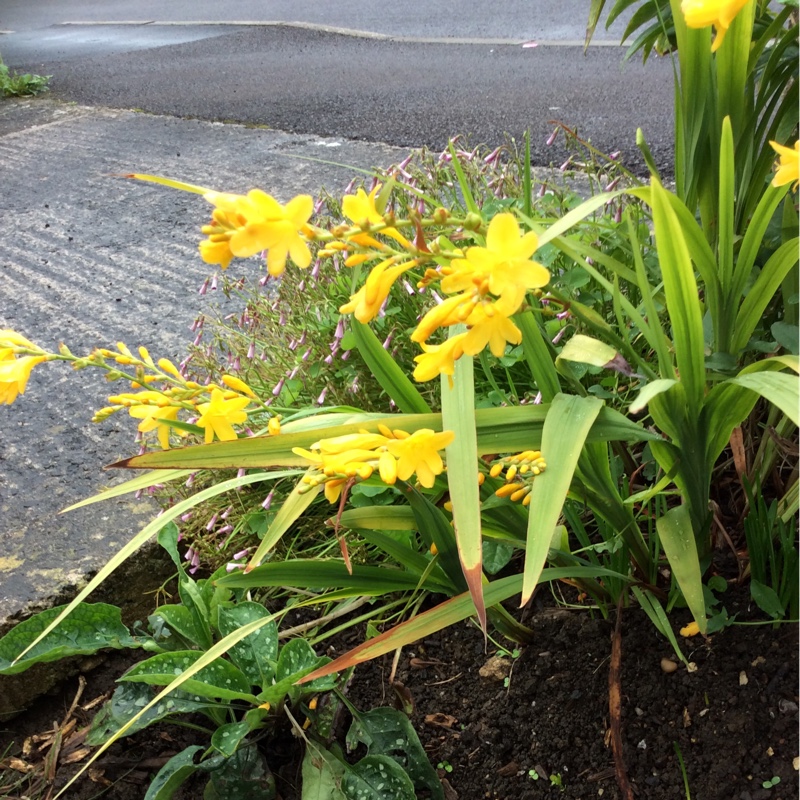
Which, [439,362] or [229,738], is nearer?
[439,362]

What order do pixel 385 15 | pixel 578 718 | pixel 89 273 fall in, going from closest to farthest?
pixel 578 718
pixel 89 273
pixel 385 15

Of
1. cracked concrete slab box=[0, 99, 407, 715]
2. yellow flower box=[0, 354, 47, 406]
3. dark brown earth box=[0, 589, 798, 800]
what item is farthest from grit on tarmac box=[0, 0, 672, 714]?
yellow flower box=[0, 354, 47, 406]

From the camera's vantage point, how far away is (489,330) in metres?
0.75

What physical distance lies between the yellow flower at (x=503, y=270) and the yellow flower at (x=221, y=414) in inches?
17.6

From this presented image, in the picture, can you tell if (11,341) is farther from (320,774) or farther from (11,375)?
(320,774)

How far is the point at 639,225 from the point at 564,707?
2.84ft

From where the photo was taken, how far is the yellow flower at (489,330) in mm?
738

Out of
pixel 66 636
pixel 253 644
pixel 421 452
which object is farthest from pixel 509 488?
pixel 66 636

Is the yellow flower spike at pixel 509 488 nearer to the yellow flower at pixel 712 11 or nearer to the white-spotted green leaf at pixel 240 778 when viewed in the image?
the yellow flower at pixel 712 11

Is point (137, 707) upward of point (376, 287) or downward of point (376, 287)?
downward

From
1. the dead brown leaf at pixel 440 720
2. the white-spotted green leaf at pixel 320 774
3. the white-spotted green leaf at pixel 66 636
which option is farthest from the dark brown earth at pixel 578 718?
the white-spotted green leaf at pixel 66 636

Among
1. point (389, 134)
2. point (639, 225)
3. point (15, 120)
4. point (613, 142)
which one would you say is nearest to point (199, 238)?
point (389, 134)

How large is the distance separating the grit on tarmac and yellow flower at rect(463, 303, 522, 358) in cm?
116

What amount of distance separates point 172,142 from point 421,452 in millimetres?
4151
